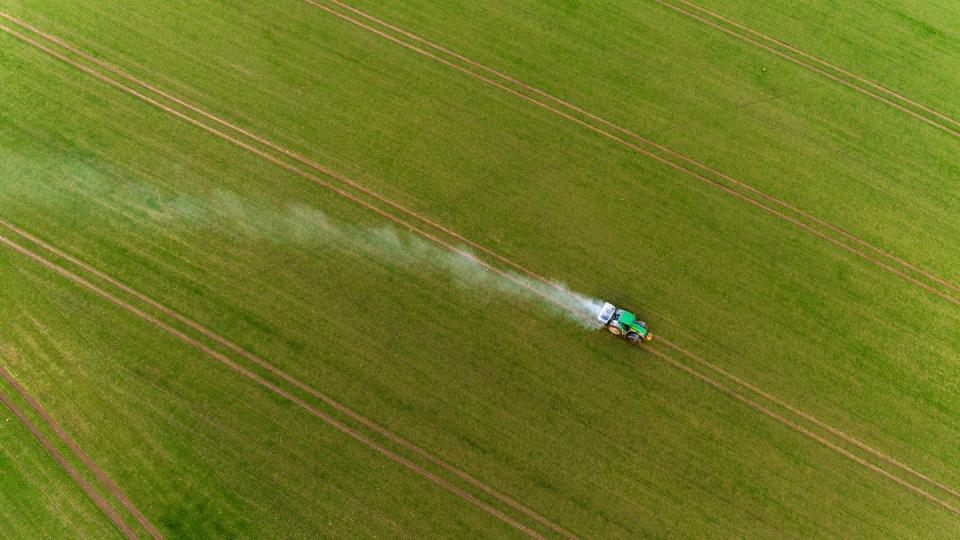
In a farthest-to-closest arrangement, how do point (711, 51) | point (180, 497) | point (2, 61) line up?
point (711, 51)
point (2, 61)
point (180, 497)

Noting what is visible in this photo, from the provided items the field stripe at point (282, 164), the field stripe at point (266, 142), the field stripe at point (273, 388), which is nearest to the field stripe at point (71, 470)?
the field stripe at point (273, 388)

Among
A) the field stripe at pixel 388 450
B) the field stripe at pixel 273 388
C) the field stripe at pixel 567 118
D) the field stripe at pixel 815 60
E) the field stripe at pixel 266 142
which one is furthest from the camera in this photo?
the field stripe at pixel 815 60

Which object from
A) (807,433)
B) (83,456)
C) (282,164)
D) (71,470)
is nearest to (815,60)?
(807,433)

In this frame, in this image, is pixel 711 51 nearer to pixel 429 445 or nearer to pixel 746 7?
pixel 746 7

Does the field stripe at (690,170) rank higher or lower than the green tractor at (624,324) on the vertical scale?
higher

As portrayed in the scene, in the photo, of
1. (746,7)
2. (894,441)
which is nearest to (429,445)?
(894,441)

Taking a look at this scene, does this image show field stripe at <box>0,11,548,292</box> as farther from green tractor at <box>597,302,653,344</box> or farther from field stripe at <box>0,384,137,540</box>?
field stripe at <box>0,384,137,540</box>

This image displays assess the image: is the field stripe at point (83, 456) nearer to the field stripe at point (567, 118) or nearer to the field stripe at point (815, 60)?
the field stripe at point (567, 118)

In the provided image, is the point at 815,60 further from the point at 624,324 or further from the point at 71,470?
the point at 71,470
